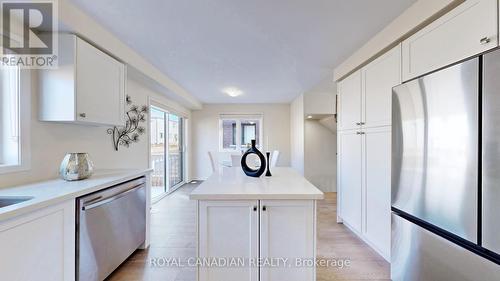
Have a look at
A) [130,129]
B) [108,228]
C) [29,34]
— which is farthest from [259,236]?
[130,129]

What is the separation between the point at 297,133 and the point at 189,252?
411 centimetres

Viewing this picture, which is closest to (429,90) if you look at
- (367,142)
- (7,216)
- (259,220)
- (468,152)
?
(468,152)

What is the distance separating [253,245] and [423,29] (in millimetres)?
2039

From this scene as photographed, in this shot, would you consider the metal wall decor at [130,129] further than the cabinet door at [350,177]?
Yes

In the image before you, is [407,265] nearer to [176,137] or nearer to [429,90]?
[429,90]

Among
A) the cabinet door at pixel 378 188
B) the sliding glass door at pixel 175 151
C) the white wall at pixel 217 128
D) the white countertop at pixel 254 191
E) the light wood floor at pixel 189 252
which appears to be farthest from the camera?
the white wall at pixel 217 128

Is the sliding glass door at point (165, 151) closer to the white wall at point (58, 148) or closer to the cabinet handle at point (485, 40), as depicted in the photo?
the white wall at point (58, 148)

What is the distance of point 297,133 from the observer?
601 centimetres

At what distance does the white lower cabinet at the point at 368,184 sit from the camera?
2.32 m

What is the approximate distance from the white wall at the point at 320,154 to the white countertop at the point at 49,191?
4.48 m

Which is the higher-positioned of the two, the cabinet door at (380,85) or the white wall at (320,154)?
the cabinet door at (380,85)

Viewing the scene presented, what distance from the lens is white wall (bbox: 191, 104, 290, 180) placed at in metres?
6.89

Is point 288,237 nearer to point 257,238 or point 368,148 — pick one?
point 257,238

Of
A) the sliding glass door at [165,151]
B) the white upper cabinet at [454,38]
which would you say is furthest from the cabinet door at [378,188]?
the sliding glass door at [165,151]
